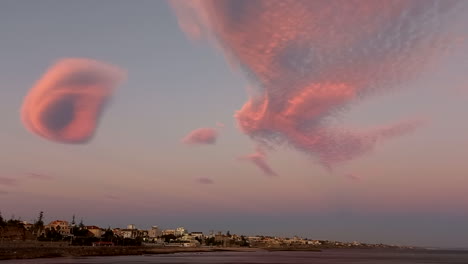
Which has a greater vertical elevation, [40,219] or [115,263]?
[40,219]

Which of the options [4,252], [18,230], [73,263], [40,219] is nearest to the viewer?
[73,263]

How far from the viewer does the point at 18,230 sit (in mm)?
138500

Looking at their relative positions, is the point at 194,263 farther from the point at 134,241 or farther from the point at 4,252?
the point at 134,241

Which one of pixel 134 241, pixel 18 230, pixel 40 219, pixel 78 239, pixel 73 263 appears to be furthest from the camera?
pixel 134 241

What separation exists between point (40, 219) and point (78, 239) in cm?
2727

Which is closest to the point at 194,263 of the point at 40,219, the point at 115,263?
the point at 115,263

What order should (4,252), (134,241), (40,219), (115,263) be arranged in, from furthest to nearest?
(134,241) → (40,219) → (4,252) → (115,263)

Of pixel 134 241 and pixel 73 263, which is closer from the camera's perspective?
pixel 73 263

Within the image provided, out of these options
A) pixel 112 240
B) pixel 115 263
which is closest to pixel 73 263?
pixel 115 263

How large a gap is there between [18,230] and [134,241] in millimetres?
61331

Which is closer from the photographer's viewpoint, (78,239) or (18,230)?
(18,230)

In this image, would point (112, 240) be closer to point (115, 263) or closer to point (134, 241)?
point (134, 241)

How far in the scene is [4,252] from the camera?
88875mm

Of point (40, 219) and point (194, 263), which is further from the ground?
point (40, 219)
